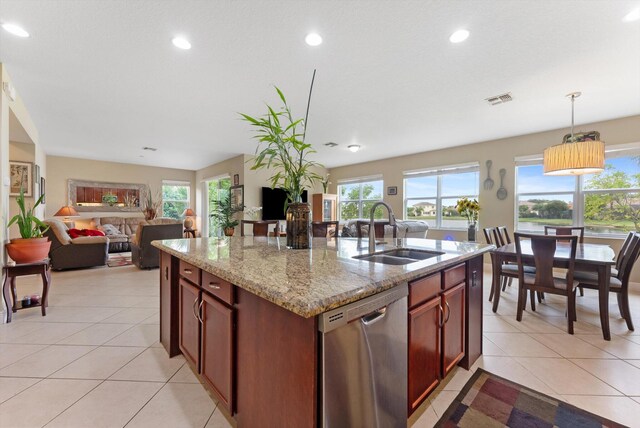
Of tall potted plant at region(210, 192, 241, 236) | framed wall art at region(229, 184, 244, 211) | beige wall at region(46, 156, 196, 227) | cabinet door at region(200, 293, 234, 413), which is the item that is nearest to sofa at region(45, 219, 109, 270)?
tall potted plant at region(210, 192, 241, 236)

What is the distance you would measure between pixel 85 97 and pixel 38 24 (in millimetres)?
1507

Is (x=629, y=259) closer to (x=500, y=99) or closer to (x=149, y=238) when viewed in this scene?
(x=500, y=99)

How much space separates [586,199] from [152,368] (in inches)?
237

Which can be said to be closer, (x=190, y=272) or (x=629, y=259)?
(x=190, y=272)

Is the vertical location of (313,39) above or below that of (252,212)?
above

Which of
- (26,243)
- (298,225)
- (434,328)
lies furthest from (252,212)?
(434,328)

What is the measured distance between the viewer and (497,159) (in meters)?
5.15

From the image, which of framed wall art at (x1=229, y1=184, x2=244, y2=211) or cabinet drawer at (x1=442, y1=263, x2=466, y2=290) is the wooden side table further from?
framed wall art at (x1=229, y1=184, x2=244, y2=211)

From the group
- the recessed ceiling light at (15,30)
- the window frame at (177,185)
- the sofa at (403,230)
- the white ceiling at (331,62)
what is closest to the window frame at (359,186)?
the sofa at (403,230)

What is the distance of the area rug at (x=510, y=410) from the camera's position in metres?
1.42

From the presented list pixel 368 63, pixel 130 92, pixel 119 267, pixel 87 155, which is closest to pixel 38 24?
pixel 130 92

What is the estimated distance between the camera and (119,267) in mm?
5074

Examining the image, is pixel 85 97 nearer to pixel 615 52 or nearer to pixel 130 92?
pixel 130 92

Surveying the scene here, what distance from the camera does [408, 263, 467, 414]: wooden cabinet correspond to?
1.31 meters
